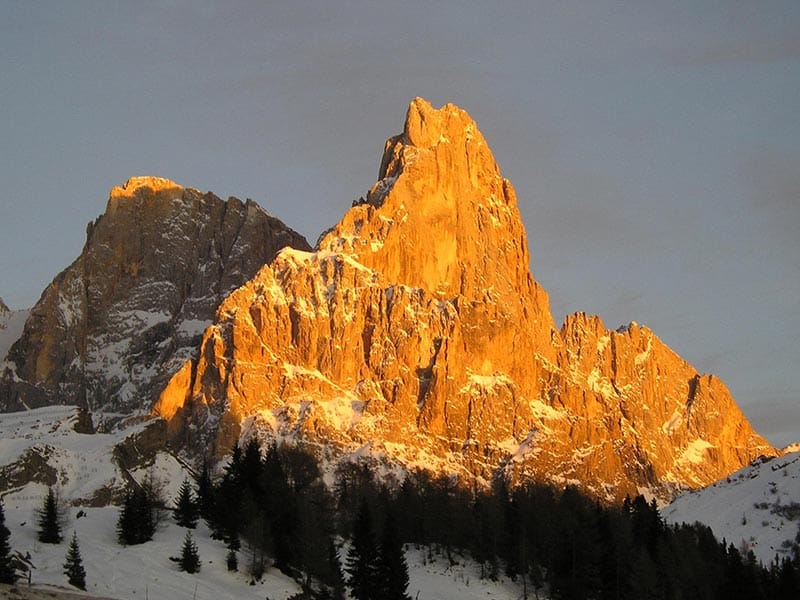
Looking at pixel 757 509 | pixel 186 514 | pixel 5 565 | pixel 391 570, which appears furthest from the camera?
pixel 757 509

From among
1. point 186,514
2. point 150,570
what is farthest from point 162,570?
point 186,514

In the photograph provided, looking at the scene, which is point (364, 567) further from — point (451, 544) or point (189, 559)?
point (451, 544)

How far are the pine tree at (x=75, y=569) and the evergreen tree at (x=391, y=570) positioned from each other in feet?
66.3

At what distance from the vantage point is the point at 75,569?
92.1 metres

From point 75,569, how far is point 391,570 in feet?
72.1

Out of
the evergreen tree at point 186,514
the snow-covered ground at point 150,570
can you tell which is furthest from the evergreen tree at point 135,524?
the evergreen tree at point 186,514

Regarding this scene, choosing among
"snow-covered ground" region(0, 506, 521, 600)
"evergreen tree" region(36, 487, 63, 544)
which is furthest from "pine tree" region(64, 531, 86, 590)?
"evergreen tree" region(36, 487, 63, 544)

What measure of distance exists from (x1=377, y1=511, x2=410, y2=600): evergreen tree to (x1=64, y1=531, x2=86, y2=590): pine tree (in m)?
20.2

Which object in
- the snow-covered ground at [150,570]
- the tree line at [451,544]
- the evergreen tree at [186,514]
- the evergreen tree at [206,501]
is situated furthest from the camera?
the evergreen tree at [206,501]

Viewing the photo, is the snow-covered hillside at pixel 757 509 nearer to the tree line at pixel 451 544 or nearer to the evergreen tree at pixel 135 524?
the tree line at pixel 451 544

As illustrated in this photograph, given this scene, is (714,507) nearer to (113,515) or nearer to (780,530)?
(780,530)

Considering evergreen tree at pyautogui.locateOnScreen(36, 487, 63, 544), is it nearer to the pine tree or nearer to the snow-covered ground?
the snow-covered ground

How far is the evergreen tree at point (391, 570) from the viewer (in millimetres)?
101125

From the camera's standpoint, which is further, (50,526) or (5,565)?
(50,526)
